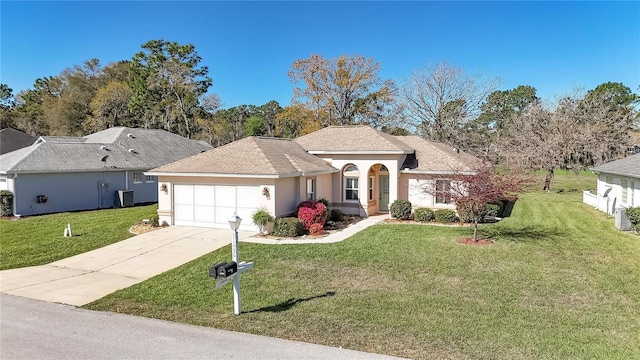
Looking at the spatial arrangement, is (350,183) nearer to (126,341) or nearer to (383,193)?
(383,193)

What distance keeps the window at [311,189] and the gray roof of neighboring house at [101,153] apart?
1358 cm

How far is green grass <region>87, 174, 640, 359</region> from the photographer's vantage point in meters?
7.15

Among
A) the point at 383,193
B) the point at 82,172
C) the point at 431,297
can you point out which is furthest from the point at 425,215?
→ the point at 82,172

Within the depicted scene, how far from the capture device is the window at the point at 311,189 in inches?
779

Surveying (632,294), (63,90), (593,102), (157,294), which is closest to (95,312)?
(157,294)

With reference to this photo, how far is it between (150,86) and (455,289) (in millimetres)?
46978

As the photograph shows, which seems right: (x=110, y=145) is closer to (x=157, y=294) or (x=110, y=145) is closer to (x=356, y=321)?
(x=157, y=294)

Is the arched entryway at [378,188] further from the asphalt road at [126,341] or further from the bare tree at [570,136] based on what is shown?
the bare tree at [570,136]

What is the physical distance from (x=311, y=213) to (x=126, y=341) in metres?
10.8

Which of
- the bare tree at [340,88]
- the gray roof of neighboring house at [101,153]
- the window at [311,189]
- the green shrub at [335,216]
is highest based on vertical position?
the bare tree at [340,88]

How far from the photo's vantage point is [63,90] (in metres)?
63.5

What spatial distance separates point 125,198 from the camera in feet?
85.6

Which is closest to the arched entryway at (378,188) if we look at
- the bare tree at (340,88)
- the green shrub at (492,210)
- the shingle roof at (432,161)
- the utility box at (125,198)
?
the shingle roof at (432,161)

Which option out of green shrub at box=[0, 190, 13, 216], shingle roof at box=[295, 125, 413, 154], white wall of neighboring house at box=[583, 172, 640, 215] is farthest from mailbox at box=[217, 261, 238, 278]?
green shrub at box=[0, 190, 13, 216]
